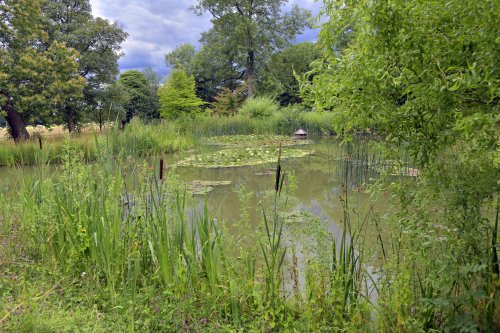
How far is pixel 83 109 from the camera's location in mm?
18062

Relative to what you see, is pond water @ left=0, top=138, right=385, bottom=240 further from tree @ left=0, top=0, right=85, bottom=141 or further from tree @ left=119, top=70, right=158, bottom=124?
tree @ left=119, top=70, right=158, bottom=124

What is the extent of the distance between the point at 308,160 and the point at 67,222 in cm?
752

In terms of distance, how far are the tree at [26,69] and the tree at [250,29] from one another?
44.1 ft

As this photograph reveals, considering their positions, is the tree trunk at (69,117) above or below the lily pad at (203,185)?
above

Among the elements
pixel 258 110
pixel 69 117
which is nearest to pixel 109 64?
pixel 69 117

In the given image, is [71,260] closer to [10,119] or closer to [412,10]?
[412,10]

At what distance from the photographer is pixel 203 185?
6.67 m

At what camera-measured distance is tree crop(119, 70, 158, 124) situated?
26.5 meters

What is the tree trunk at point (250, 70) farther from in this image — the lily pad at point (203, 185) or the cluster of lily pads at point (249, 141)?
the lily pad at point (203, 185)

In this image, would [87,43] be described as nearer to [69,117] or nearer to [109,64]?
→ [109,64]

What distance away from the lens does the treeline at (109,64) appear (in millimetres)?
13430

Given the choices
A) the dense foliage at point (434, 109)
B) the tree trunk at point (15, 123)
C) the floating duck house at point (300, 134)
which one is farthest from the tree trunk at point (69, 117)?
the dense foliage at point (434, 109)

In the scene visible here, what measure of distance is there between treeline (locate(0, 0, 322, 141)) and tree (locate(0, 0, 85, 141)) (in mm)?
31

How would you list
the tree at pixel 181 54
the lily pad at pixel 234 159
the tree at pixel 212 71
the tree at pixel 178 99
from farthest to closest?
the tree at pixel 181 54 → the tree at pixel 212 71 → the tree at pixel 178 99 → the lily pad at pixel 234 159
